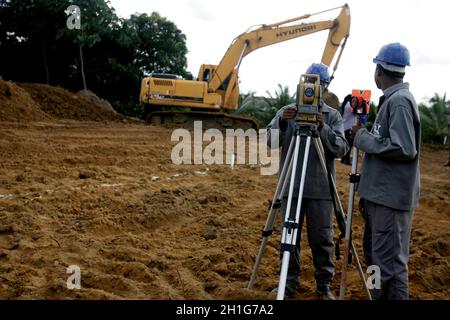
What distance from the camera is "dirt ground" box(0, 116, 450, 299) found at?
14.2 ft

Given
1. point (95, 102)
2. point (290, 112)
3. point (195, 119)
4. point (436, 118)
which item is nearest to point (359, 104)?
point (290, 112)

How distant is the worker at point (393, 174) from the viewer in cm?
338

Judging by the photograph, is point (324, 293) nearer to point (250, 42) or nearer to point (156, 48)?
point (250, 42)

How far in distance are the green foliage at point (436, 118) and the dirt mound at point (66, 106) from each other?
1178 centimetres

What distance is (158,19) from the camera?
73.5 feet

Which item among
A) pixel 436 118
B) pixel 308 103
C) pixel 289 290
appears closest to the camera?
pixel 308 103

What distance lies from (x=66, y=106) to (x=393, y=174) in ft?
47.4

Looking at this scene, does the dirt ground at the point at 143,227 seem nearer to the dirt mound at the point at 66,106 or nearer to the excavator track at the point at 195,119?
the excavator track at the point at 195,119

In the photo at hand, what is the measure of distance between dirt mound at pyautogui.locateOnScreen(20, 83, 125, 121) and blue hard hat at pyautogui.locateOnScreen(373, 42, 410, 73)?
1366cm

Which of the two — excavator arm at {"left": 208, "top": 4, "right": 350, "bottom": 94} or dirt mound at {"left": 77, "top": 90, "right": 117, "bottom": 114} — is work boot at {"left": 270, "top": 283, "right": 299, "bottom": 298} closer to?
excavator arm at {"left": 208, "top": 4, "right": 350, "bottom": 94}

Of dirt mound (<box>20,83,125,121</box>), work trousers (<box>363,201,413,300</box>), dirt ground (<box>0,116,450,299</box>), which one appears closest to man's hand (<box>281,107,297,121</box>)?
work trousers (<box>363,201,413,300</box>)

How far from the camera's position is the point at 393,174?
348 cm
